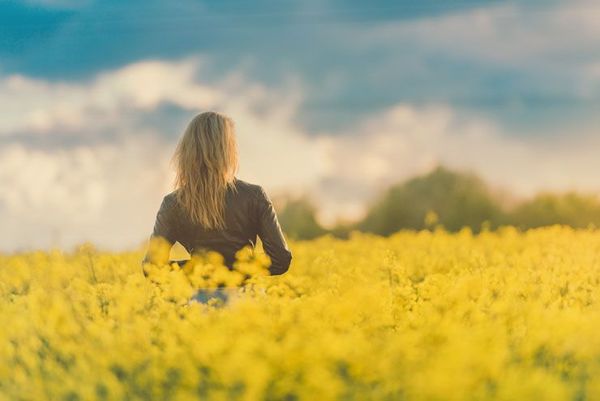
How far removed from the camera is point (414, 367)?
10.8 ft

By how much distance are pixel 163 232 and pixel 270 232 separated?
561mm

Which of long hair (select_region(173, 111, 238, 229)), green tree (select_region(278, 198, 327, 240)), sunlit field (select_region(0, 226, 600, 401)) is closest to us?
sunlit field (select_region(0, 226, 600, 401))

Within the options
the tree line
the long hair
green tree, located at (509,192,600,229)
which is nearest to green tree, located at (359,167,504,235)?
the tree line

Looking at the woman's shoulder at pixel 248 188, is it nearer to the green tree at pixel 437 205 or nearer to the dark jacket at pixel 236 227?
the dark jacket at pixel 236 227

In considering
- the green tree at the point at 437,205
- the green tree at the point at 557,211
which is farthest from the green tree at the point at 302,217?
the green tree at the point at 557,211

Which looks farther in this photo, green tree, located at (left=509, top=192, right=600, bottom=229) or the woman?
green tree, located at (left=509, top=192, right=600, bottom=229)

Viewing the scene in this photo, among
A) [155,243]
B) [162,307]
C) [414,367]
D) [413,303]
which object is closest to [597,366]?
[414,367]

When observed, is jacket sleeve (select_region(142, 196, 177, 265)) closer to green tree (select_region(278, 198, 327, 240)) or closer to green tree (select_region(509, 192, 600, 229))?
green tree (select_region(278, 198, 327, 240))

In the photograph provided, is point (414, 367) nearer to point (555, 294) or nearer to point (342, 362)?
point (342, 362)

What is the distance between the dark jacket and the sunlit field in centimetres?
11

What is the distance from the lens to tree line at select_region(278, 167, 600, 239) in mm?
16828

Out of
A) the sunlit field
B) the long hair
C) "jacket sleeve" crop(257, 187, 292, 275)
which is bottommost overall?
the sunlit field

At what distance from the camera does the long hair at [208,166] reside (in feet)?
15.9

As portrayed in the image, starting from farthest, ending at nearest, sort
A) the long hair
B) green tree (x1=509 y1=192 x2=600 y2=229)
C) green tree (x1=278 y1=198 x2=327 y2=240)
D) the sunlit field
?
green tree (x1=278 y1=198 x2=327 y2=240) < green tree (x1=509 y1=192 x2=600 y2=229) < the long hair < the sunlit field
